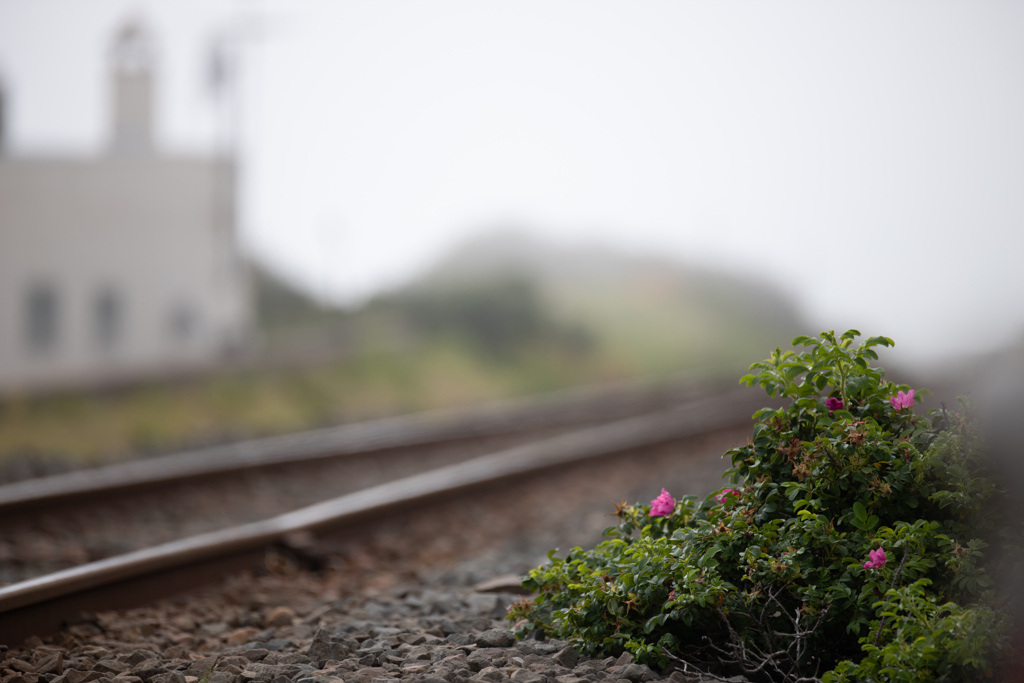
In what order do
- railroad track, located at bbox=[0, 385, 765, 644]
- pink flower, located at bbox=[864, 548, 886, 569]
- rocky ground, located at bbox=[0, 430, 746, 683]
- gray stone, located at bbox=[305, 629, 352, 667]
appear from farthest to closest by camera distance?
railroad track, located at bbox=[0, 385, 765, 644] → gray stone, located at bbox=[305, 629, 352, 667] → rocky ground, located at bbox=[0, 430, 746, 683] → pink flower, located at bbox=[864, 548, 886, 569]

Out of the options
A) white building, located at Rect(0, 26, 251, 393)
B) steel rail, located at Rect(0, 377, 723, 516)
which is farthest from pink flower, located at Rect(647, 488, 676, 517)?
white building, located at Rect(0, 26, 251, 393)

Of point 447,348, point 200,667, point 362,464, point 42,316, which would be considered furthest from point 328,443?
point 42,316

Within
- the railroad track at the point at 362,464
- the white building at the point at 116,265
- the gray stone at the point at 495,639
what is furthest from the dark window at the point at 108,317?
the gray stone at the point at 495,639

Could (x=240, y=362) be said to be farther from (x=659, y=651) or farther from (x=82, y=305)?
(x=659, y=651)

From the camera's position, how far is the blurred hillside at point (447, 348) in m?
14.6

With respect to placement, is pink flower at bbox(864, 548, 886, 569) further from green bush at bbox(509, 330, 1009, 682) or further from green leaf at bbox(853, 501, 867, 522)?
green leaf at bbox(853, 501, 867, 522)

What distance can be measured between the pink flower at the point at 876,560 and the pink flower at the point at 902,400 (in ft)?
1.86

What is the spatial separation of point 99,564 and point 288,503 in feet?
11.5

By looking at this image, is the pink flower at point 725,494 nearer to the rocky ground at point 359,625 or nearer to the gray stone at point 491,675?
the rocky ground at point 359,625

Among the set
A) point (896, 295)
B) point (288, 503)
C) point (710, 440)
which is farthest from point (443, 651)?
point (710, 440)

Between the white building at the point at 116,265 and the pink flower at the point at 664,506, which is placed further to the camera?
the white building at the point at 116,265

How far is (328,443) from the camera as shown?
10.8 meters

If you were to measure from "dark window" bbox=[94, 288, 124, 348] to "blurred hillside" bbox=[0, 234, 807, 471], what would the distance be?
422 cm

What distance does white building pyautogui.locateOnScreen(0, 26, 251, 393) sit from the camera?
955 inches
